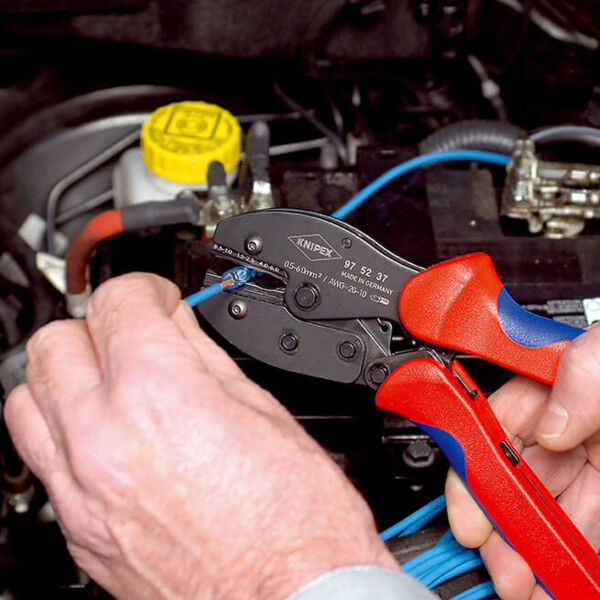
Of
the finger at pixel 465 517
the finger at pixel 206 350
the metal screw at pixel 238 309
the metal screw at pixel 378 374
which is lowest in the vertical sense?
the finger at pixel 465 517

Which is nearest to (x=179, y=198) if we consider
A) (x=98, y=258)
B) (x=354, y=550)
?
(x=98, y=258)

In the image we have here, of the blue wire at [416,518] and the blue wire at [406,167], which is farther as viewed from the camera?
the blue wire at [406,167]

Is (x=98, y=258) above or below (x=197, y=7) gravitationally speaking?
below

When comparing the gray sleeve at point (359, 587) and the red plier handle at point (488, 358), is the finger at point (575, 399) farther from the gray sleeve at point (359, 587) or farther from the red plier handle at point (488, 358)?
the gray sleeve at point (359, 587)

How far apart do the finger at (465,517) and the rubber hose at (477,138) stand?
0.50 meters

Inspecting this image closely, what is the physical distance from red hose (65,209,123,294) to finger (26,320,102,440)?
1.04 feet

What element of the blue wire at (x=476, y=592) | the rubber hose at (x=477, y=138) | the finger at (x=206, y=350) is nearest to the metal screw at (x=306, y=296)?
the finger at (x=206, y=350)

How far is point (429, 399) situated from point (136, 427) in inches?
11.0

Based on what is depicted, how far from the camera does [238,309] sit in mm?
720

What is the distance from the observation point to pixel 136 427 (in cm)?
52

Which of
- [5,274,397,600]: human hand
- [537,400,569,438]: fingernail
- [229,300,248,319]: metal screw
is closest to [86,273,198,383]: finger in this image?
[5,274,397,600]: human hand

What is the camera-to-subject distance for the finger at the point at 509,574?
70cm

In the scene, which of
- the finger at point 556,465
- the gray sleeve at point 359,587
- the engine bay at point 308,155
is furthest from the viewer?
the engine bay at point 308,155

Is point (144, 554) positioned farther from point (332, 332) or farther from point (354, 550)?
point (332, 332)
